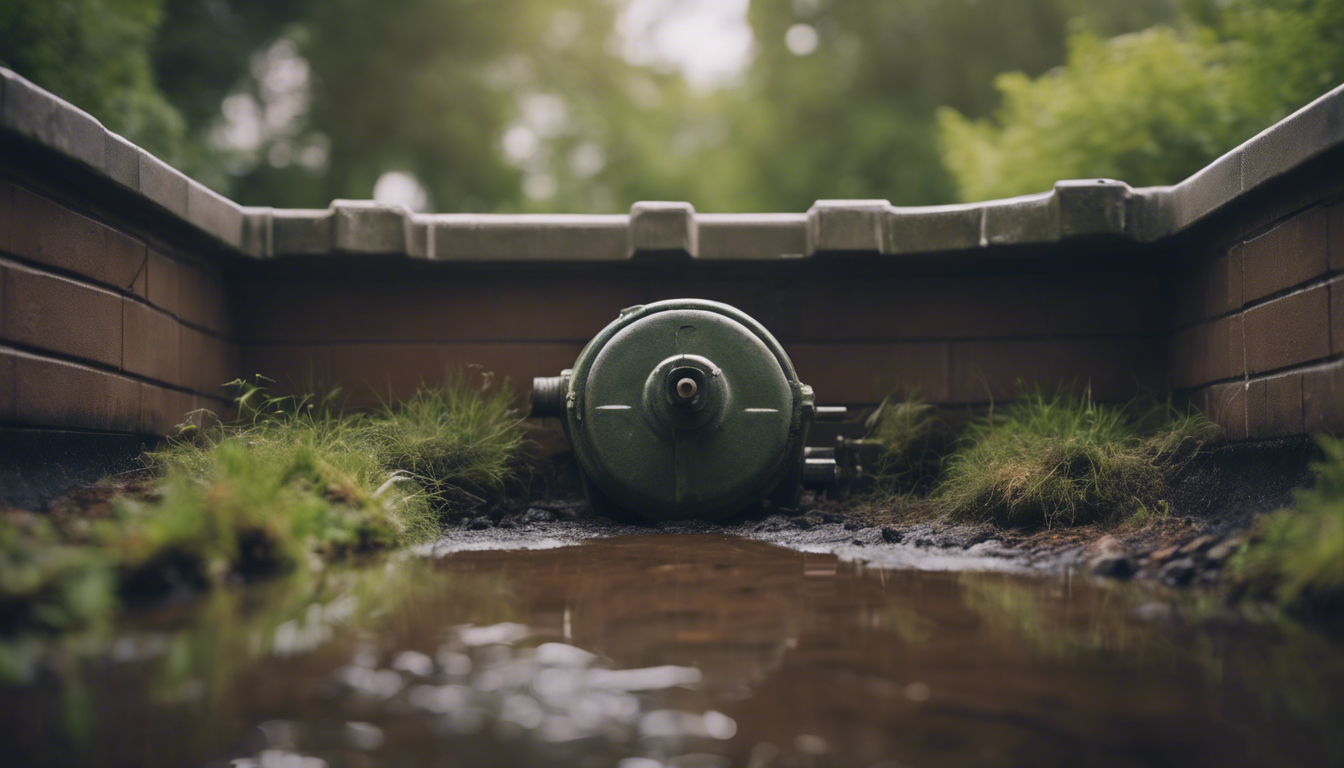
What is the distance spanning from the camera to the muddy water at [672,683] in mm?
1139

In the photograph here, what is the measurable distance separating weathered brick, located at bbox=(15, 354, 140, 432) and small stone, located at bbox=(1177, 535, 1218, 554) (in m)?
3.67

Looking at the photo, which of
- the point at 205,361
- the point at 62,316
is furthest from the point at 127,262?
the point at 205,361

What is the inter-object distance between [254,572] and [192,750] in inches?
43.3

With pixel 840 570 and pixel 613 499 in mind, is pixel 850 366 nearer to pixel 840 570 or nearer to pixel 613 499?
pixel 613 499

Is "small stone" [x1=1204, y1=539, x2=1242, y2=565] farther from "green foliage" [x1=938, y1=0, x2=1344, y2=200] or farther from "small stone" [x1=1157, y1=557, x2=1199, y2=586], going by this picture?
"green foliage" [x1=938, y1=0, x2=1344, y2=200]

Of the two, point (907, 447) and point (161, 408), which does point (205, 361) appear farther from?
point (907, 447)

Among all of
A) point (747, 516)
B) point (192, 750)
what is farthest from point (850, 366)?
point (192, 750)

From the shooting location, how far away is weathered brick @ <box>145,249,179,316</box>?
359cm

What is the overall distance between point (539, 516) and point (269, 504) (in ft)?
5.41

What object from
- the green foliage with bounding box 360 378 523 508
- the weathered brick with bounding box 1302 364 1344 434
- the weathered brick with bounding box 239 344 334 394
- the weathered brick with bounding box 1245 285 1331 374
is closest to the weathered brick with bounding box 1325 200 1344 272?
the weathered brick with bounding box 1245 285 1331 374

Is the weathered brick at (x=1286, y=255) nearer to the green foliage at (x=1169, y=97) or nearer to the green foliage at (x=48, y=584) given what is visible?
the green foliage at (x=1169, y=97)

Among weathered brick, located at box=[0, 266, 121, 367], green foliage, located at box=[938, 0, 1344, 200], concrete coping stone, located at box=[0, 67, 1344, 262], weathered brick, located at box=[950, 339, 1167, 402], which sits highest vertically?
green foliage, located at box=[938, 0, 1344, 200]

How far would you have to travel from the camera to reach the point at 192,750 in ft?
3.68

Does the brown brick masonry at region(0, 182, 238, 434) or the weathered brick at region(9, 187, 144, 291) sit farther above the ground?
the weathered brick at region(9, 187, 144, 291)
